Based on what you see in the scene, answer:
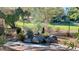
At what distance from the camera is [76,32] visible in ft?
11.8

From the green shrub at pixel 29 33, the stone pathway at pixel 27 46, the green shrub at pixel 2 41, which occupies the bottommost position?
the stone pathway at pixel 27 46

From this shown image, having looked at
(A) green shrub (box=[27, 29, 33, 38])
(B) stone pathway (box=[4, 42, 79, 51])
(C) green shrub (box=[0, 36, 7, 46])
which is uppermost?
(A) green shrub (box=[27, 29, 33, 38])

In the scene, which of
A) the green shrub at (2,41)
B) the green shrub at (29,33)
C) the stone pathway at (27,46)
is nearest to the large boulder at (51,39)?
the stone pathway at (27,46)

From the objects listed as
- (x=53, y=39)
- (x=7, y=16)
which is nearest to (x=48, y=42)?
(x=53, y=39)

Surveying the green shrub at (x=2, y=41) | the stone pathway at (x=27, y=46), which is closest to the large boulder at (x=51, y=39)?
the stone pathway at (x=27, y=46)

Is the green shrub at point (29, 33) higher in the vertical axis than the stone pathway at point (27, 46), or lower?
higher

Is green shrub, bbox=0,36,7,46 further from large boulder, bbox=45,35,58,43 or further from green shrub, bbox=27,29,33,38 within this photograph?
large boulder, bbox=45,35,58,43

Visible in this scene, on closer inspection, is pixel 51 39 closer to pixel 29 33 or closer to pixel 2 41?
pixel 29 33

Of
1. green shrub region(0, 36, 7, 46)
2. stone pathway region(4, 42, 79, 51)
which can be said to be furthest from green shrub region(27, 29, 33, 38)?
green shrub region(0, 36, 7, 46)

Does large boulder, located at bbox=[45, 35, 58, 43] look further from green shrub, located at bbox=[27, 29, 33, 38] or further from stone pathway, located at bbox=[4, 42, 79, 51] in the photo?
green shrub, located at bbox=[27, 29, 33, 38]

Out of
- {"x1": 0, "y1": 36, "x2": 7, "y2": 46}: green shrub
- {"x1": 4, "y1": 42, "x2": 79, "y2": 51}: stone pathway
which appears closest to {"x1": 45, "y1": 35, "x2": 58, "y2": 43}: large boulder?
{"x1": 4, "y1": 42, "x2": 79, "y2": 51}: stone pathway

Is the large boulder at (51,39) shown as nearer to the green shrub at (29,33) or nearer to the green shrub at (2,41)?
the green shrub at (29,33)

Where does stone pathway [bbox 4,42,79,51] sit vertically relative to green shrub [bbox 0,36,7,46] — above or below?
below

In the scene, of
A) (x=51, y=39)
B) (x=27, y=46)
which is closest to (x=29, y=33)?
(x=27, y=46)
